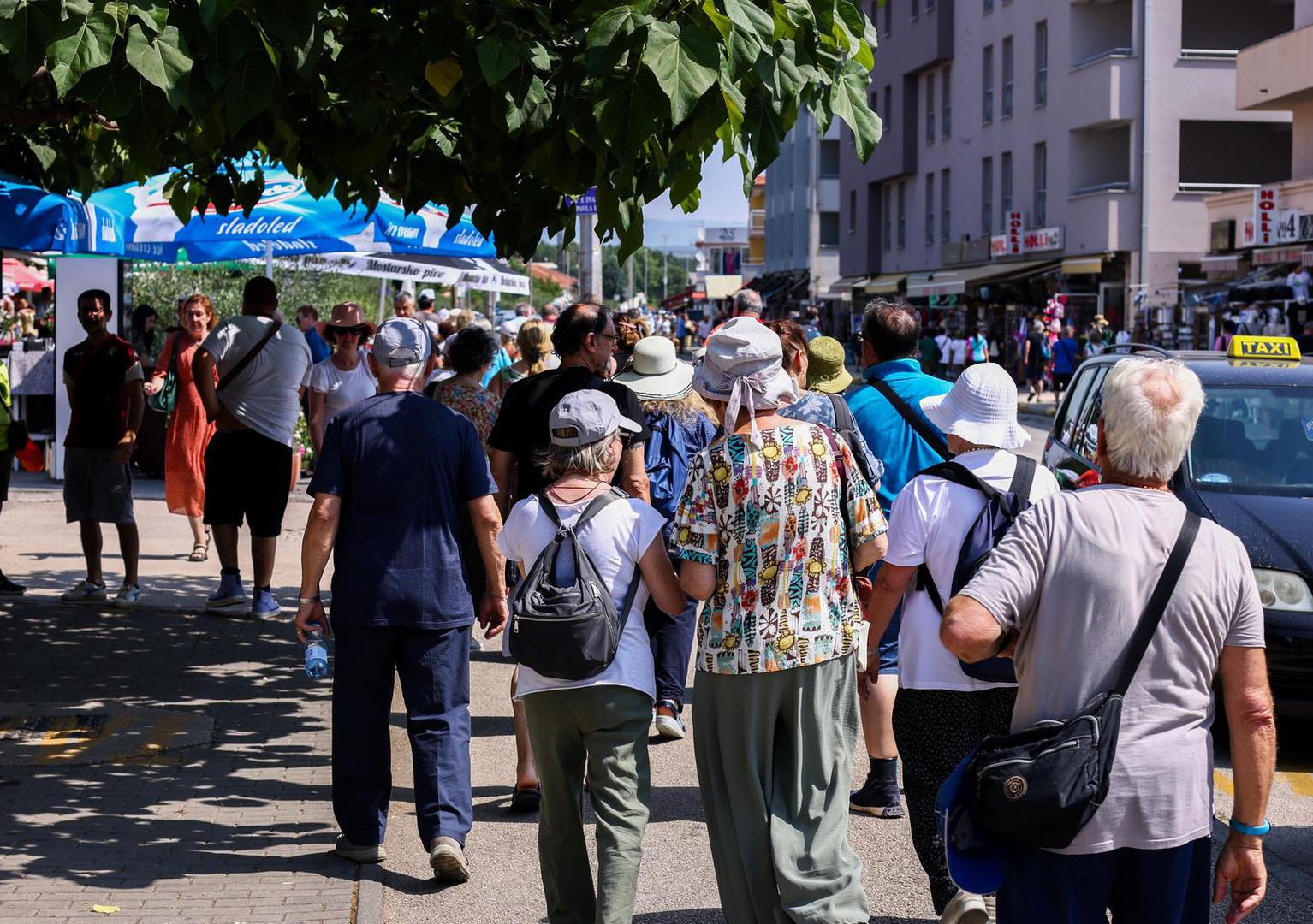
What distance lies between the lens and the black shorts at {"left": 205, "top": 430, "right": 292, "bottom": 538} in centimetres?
1005

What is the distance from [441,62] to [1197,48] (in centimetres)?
3972

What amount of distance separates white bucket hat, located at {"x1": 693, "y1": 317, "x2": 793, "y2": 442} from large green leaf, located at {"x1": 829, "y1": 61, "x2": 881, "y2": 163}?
0.88 meters

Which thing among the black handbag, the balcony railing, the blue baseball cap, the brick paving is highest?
the balcony railing

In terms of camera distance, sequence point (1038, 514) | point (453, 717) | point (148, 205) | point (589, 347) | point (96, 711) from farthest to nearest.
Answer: point (148, 205), point (96, 711), point (589, 347), point (453, 717), point (1038, 514)

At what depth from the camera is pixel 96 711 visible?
25.2ft

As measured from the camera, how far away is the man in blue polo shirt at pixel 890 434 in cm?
620

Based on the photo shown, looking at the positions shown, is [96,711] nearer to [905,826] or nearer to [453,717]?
[453,717]

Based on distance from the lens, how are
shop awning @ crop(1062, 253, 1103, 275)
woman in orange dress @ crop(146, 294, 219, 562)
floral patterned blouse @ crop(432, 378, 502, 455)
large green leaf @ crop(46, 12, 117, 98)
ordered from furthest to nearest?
shop awning @ crop(1062, 253, 1103, 275) → woman in orange dress @ crop(146, 294, 219, 562) → floral patterned blouse @ crop(432, 378, 502, 455) → large green leaf @ crop(46, 12, 117, 98)

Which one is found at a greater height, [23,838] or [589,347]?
[589,347]

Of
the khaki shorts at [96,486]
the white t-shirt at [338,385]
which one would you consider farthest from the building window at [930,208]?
the khaki shorts at [96,486]

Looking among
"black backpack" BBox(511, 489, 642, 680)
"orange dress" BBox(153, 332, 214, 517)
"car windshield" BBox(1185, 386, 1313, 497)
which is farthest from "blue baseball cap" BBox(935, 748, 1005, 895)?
"orange dress" BBox(153, 332, 214, 517)

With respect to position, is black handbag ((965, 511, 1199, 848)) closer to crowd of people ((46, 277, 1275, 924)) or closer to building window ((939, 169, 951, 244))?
crowd of people ((46, 277, 1275, 924))

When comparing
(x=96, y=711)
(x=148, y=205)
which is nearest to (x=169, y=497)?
(x=148, y=205)

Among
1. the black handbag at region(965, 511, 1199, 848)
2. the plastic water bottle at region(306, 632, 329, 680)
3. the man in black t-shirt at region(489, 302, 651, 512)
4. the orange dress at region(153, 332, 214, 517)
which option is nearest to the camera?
the black handbag at region(965, 511, 1199, 848)
